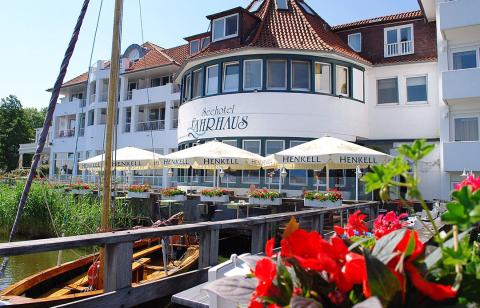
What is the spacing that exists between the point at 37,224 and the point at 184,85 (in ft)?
33.7

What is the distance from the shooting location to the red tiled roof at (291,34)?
19234 millimetres

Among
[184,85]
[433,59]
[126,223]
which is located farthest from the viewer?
[184,85]

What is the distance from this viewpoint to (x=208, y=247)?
4812 mm

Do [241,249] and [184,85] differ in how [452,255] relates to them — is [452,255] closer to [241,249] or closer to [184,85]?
[241,249]

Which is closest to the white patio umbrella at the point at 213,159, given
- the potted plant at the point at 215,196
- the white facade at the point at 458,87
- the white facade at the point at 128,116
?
the potted plant at the point at 215,196

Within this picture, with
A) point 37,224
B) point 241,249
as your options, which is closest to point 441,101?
point 241,249

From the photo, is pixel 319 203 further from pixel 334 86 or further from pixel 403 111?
pixel 403 111

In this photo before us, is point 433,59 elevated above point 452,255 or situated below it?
above

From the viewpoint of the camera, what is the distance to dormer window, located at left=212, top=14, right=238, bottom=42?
66.8 ft

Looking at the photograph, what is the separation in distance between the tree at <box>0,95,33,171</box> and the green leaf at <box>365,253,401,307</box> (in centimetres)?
6656

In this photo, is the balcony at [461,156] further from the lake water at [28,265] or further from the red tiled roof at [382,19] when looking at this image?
the lake water at [28,265]

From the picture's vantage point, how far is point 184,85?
23.1m

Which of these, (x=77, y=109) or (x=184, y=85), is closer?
(x=184, y=85)

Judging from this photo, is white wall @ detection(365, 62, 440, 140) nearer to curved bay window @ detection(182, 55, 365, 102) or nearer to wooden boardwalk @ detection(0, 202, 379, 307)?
curved bay window @ detection(182, 55, 365, 102)
